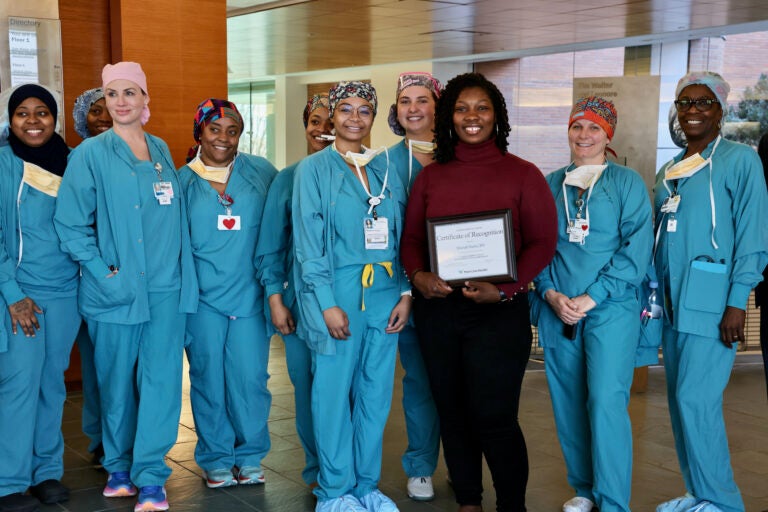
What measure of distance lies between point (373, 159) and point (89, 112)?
74.4 inches

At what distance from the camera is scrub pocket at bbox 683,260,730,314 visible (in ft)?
12.2

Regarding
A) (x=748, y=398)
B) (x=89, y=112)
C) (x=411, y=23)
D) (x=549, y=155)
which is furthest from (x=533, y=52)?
(x=89, y=112)

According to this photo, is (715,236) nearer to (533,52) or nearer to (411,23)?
(411,23)

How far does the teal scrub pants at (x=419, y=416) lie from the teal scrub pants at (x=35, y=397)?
1.59m

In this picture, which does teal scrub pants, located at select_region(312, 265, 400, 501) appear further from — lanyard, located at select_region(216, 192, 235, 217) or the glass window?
the glass window

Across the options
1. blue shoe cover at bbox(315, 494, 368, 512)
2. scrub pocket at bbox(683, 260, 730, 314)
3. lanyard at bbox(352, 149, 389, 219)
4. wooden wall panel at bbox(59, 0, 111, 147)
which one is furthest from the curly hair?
wooden wall panel at bbox(59, 0, 111, 147)

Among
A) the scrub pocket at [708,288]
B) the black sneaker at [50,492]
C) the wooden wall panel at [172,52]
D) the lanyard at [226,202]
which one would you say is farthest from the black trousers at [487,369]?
the wooden wall panel at [172,52]

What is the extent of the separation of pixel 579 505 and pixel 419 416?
0.85 meters

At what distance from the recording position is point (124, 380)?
412cm

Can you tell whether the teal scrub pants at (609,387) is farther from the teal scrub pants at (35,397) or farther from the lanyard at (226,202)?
the teal scrub pants at (35,397)

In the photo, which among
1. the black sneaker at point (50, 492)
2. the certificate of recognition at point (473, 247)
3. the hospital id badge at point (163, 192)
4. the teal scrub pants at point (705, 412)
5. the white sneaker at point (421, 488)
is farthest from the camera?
the white sneaker at point (421, 488)

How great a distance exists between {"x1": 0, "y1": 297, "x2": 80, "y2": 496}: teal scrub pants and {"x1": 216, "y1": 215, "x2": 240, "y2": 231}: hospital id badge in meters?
0.76

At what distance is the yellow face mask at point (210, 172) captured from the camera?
423 cm

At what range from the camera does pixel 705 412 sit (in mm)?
3777
